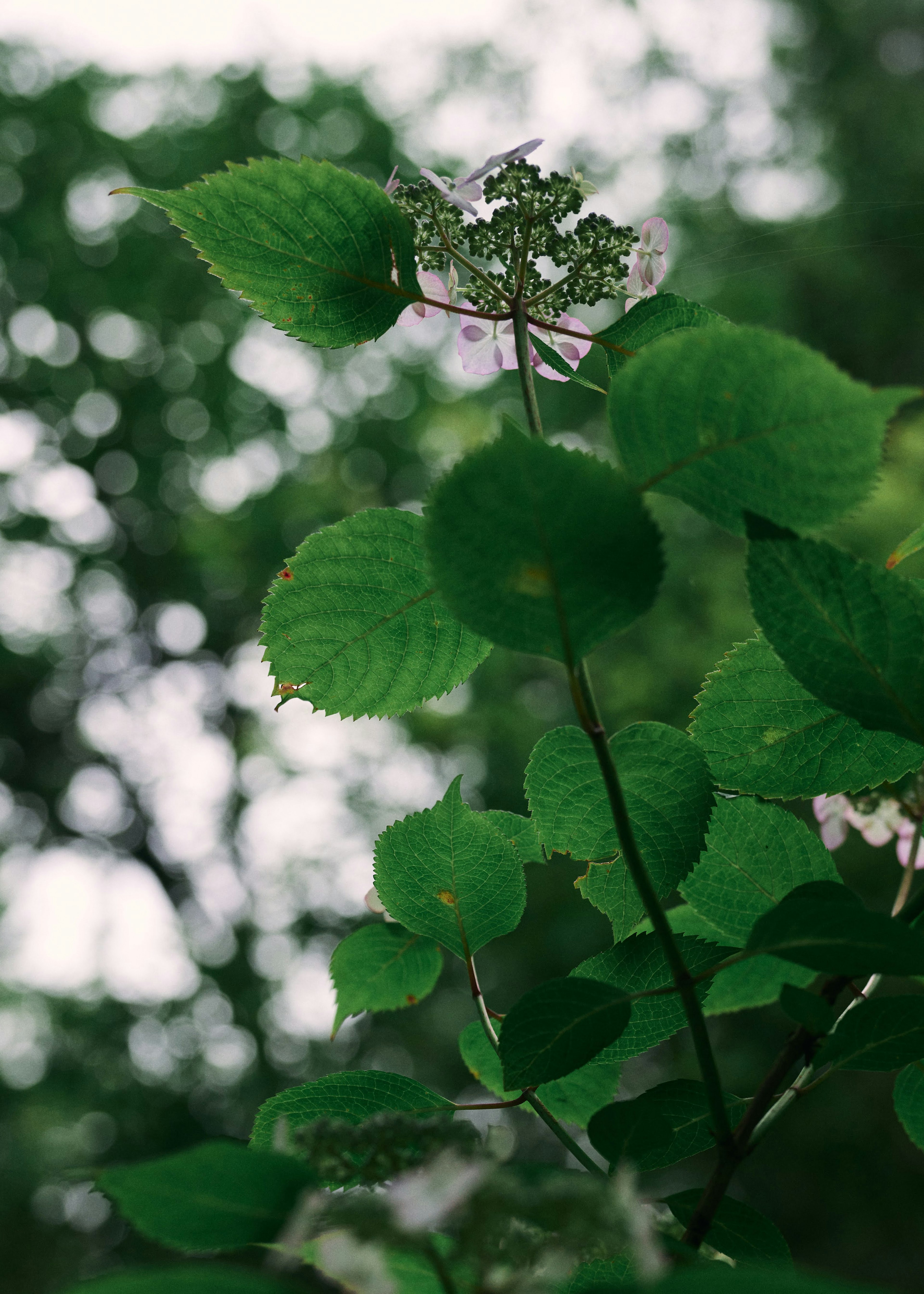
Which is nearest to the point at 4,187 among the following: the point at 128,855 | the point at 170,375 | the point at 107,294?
the point at 107,294

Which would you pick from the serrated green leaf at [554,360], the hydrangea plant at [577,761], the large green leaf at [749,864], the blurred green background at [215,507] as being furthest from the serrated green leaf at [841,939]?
the blurred green background at [215,507]

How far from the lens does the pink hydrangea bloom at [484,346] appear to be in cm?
45

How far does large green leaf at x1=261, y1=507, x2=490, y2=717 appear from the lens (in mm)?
325

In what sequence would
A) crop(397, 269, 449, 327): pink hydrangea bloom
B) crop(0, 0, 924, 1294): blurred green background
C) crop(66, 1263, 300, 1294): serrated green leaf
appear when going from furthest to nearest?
crop(0, 0, 924, 1294): blurred green background
crop(397, 269, 449, 327): pink hydrangea bloom
crop(66, 1263, 300, 1294): serrated green leaf

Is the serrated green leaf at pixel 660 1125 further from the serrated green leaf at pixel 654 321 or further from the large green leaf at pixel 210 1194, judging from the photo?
the serrated green leaf at pixel 654 321

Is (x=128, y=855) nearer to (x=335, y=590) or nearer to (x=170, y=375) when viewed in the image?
(x=170, y=375)

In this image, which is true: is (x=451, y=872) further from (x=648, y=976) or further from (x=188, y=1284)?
(x=188, y=1284)

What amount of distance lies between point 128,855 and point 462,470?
21.3 feet

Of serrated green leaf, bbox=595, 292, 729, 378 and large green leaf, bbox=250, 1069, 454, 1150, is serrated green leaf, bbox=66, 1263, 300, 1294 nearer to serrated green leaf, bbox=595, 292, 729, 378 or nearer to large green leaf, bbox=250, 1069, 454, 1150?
large green leaf, bbox=250, 1069, 454, 1150

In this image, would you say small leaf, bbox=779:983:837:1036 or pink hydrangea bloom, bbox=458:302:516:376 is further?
pink hydrangea bloom, bbox=458:302:516:376

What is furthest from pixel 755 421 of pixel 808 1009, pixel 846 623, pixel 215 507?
pixel 215 507

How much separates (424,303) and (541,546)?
0.16m

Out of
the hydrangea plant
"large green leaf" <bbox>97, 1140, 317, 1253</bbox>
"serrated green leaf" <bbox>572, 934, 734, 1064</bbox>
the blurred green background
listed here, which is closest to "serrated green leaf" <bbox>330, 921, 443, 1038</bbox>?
the hydrangea plant

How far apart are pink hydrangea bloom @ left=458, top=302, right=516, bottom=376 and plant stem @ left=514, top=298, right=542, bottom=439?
12 cm
